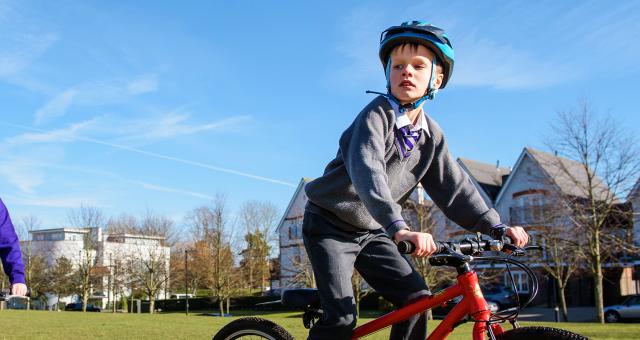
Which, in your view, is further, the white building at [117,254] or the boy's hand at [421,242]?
the white building at [117,254]

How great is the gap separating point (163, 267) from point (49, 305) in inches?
724

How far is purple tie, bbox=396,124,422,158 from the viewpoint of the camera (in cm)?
382

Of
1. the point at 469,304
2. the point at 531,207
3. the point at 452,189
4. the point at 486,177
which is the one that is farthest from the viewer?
the point at 486,177

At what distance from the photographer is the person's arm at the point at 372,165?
3232 mm

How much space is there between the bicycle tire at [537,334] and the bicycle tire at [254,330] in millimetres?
1524

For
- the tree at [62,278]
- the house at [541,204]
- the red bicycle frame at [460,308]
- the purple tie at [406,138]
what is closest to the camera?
the red bicycle frame at [460,308]

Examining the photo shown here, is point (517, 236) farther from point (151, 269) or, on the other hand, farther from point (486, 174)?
point (151, 269)

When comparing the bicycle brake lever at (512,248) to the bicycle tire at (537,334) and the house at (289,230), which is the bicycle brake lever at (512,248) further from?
the house at (289,230)

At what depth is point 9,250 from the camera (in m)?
4.99

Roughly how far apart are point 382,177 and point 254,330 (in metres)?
1.48

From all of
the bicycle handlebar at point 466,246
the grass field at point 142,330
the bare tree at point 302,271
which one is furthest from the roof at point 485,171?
the bicycle handlebar at point 466,246

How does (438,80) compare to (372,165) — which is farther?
(438,80)

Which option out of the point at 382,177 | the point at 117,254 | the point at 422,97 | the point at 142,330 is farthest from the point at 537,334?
the point at 117,254

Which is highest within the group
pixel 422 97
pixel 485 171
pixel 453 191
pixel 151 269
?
pixel 485 171
